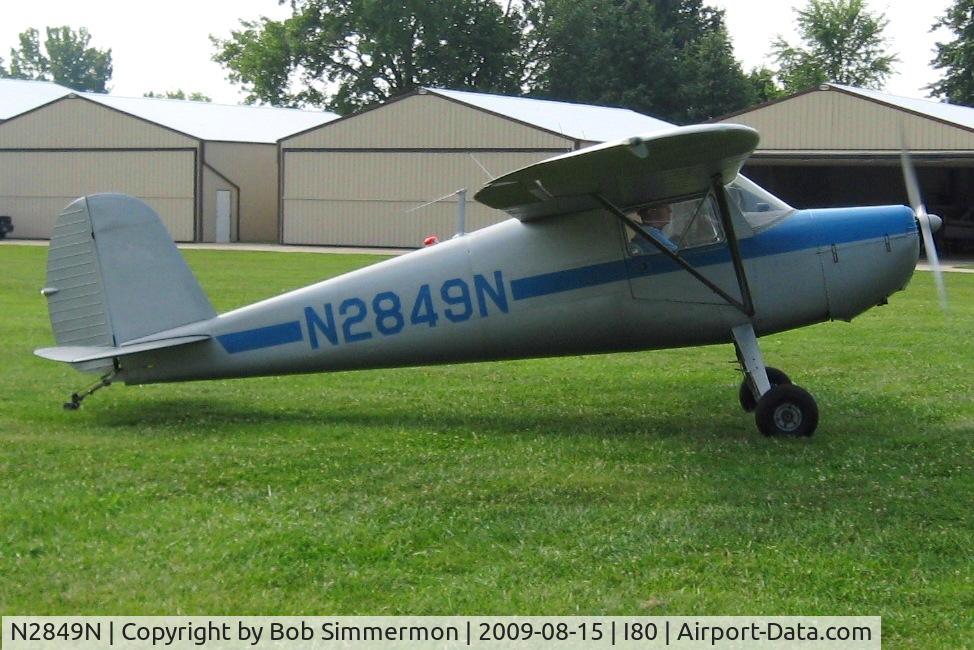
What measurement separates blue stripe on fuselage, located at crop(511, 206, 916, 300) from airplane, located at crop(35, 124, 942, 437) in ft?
0.04

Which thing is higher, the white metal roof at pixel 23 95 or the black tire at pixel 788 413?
the white metal roof at pixel 23 95

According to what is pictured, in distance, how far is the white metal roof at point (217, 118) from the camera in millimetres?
49812

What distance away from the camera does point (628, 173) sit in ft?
29.6

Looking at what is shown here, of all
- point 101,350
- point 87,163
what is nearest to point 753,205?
point 101,350

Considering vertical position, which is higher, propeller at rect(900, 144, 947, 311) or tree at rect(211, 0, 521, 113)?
tree at rect(211, 0, 521, 113)

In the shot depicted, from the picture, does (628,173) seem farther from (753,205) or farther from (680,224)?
(753,205)

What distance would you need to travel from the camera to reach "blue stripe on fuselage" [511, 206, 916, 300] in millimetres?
9641

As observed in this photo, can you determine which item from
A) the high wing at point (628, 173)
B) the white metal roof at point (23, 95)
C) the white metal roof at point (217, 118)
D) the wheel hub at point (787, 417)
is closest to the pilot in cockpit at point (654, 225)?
the high wing at point (628, 173)

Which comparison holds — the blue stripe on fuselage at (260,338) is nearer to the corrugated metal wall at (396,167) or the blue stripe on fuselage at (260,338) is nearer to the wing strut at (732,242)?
the wing strut at (732,242)

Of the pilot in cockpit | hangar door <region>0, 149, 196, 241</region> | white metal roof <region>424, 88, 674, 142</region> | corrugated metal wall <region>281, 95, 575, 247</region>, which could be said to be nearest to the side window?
the pilot in cockpit

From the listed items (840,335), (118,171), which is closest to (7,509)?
(840,335)

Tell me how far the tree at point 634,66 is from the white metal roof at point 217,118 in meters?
15.6

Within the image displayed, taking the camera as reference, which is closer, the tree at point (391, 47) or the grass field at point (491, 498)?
the grass field at point (491, 498)

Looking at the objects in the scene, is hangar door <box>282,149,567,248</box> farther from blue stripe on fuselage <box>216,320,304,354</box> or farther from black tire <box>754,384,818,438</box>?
black tire <box>754,384,818,438</box>
